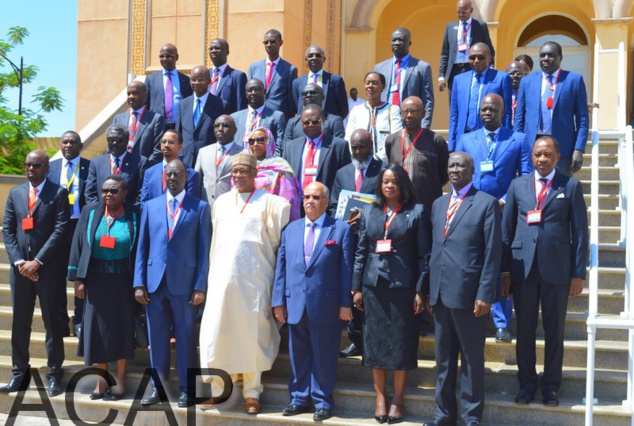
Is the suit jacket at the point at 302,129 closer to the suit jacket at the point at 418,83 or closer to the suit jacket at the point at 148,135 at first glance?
the suit jacket at the point at 418,83

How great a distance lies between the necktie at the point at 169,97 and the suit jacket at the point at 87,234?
6.15 ft

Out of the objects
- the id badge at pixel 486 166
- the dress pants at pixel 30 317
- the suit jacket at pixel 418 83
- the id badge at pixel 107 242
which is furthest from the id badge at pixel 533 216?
the dress pants at pixel 30 317

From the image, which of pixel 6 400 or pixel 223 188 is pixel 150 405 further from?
pixel 223 188

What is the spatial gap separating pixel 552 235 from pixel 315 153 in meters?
2.19

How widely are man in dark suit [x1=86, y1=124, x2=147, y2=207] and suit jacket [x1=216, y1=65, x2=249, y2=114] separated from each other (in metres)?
1.41

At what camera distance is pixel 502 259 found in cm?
639

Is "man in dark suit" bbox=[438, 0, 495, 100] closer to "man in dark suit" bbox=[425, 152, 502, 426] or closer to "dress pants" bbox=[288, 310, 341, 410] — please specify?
"man in dark suit" bbox=[425, 152, 502, 426]

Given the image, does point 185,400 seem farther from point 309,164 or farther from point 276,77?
point 276,77

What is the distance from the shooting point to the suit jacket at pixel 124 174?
25.2 feet

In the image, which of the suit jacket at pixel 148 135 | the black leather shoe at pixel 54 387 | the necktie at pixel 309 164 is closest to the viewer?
the black leather shoe at pixel 54 387

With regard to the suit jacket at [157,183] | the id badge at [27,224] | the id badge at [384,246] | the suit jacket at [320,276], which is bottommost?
the suit jacket at [320,276]

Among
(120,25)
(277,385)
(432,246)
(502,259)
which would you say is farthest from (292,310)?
(120,25)

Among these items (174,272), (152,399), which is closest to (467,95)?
(174,272)

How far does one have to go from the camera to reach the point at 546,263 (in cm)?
625
